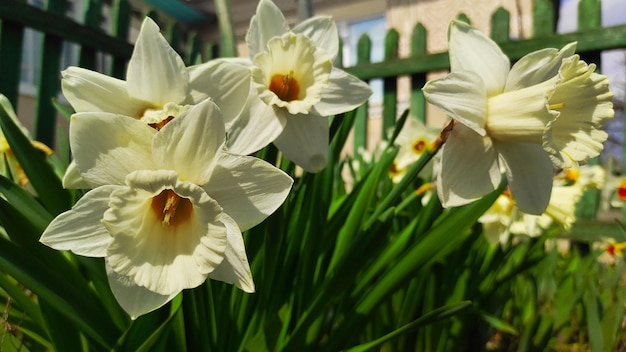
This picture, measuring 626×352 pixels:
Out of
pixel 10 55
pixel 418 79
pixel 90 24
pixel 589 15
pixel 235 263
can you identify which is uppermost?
pixel 589 15

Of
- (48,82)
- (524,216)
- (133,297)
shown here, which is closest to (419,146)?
(524,216)

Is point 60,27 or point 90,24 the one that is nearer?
point 60,27

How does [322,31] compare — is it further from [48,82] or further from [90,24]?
[90,24]

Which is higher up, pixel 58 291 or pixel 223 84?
pixel 223 84

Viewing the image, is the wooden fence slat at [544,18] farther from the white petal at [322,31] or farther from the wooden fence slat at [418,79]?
the white petal at [322,31]

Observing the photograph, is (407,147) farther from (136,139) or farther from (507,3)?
(507,3)

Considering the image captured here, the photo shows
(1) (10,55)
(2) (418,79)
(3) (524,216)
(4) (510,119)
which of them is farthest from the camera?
(2) (418,79)

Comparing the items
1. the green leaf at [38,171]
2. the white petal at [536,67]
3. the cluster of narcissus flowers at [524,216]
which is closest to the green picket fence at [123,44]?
the cluster of narcissus flowers at [524,216]

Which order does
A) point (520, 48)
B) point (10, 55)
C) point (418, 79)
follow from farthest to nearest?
point (418, 79) < point (520, 48) < point (10, 55)

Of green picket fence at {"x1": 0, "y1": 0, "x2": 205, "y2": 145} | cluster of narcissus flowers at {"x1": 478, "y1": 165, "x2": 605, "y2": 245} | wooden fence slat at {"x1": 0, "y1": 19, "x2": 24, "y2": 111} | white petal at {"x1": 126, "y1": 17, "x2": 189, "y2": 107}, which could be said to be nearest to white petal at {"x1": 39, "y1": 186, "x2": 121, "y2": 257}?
white petal at {"x1": 126, "y1": 17, "x2": 189, "y2": 107}

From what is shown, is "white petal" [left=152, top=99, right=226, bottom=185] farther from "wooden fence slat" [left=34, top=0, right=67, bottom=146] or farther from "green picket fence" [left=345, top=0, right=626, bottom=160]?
"wooden fence slat" [left=34, top=0, right=67, bottom=146]
